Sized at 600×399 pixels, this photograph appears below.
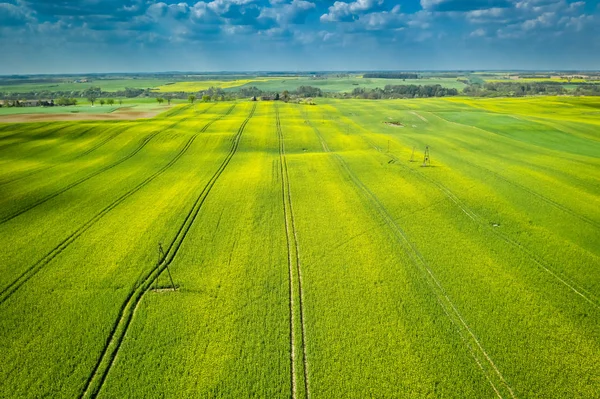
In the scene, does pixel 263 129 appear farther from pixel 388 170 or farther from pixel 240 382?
pixel 240 382

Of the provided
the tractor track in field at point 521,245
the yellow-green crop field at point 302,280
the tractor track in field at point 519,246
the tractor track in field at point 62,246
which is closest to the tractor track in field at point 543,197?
the tractor track in field at point 521,245

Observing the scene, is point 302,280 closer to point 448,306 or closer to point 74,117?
point 448,306

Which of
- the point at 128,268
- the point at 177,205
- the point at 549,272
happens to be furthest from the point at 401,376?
the point at 177,205

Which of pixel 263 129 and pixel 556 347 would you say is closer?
pixel 556 347

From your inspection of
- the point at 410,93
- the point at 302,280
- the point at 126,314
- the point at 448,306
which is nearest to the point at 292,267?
the point at 302,280

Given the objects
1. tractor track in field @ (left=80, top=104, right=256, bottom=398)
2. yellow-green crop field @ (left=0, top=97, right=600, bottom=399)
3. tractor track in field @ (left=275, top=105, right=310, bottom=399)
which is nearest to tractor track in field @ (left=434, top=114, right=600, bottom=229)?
yellow-green crop field @ (left=0, top=97, right=600, bottom=399)

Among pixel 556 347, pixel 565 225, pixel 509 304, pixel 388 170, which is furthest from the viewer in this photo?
pixel 388 170

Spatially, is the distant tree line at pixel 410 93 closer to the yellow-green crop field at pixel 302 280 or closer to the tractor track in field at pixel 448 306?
the yellow-green crop field at pixel 302 280

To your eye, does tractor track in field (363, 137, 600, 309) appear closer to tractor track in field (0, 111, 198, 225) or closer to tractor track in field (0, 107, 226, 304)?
tractor track in field (0, 107, 226, 304)

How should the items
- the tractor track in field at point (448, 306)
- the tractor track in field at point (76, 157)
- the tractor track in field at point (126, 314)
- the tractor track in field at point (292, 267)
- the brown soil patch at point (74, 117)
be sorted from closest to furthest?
the tractor track in field at point (126, 314), the tractor track in field at point (448, 306), the tractor track in field at point (292, 267), the tractor track in field at point (76, 157), the brown soil patch at point (74, 117)
